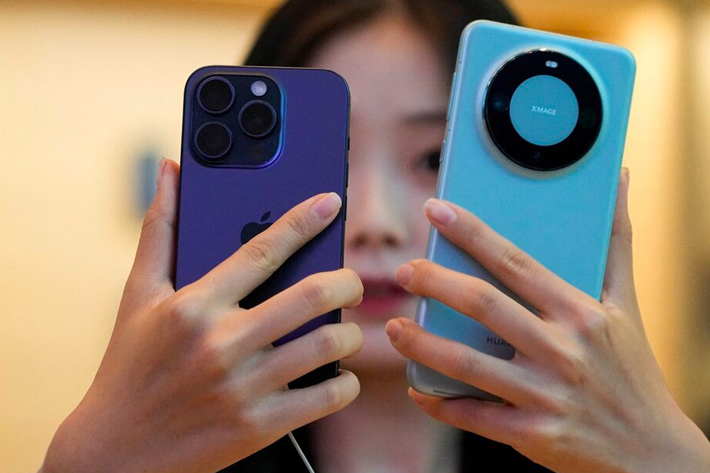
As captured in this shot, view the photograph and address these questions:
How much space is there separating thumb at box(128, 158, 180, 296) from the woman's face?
0.70 feet

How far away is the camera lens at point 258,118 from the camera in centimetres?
48

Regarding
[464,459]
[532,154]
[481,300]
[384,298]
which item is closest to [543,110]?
[532,154]

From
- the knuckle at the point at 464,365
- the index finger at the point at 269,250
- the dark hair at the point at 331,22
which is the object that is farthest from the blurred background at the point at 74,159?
the knuckle at the point at 464,365

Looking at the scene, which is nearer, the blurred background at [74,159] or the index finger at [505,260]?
the index finger at [505,260]

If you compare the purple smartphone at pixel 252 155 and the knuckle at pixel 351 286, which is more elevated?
the purple smartphone at pixel 252 155

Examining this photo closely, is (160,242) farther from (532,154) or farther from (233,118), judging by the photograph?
(532,154)

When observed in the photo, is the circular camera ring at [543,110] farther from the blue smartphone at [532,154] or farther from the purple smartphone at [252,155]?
the purple smartphone at [252,155]

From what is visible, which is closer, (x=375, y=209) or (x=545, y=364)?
(x=545, y=364)

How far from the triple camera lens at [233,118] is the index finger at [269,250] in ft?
0.23

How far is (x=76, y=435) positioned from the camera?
453 millimetres

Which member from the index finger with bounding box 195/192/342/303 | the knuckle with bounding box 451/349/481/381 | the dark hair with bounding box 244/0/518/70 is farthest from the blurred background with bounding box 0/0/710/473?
the knuckle with bounding box 451/349/481/381

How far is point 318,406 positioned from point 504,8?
1.59 feet

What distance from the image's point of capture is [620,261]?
479 mm

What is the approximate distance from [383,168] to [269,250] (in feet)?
0.87
